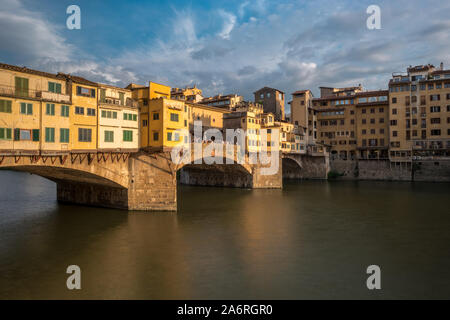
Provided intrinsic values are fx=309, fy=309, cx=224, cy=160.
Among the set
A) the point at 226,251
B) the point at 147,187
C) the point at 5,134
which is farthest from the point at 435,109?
the point at 5,134

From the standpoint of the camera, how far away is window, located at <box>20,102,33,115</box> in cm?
2447

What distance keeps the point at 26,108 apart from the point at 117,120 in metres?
8.53

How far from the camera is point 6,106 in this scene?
23.7 meters

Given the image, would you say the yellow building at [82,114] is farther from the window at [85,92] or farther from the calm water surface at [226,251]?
the calm water surface at [226,251]

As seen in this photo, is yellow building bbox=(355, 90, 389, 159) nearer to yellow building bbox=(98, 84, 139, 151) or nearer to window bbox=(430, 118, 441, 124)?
window bbox=(430, 118, 441, 124)

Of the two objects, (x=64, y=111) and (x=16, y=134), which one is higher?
(x=64, y=111)

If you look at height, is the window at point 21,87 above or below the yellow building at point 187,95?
below

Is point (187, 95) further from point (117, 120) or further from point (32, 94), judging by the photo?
point (32, 94)

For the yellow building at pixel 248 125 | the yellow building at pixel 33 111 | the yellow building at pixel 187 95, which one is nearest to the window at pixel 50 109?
the yellow building at pixel 33 111

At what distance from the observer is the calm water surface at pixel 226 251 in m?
15.6

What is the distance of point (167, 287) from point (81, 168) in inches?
707

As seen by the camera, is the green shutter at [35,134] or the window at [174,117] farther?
the window at [174,117]

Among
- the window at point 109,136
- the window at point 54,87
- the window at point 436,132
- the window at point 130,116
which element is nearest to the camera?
the window at point 54,87

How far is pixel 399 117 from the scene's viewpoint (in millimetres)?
72062
